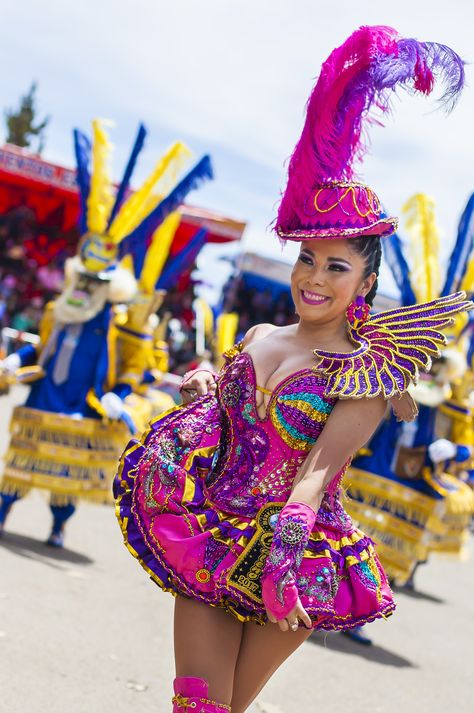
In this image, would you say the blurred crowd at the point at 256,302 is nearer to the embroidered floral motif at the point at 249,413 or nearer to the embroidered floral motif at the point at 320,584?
the embroidered floral motif at the point at 249,413

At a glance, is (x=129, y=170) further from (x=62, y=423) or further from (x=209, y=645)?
(x=209, y=645)

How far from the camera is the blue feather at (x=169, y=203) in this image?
21.7ft

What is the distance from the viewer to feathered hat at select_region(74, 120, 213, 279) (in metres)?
6.50

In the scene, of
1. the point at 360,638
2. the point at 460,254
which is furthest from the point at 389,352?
the point at 360,638

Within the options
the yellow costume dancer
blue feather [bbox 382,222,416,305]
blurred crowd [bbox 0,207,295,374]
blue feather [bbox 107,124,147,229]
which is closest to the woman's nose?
blue feather [bbox 382,222,416,305]

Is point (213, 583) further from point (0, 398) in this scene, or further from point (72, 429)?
point (0, 398)

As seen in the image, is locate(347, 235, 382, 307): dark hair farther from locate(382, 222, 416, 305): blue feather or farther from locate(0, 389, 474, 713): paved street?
locate(382, 222, 416, 305): blue feather

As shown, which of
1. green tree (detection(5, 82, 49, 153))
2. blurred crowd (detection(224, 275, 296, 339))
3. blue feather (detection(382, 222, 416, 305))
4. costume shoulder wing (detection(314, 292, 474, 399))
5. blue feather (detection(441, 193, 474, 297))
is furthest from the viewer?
green tree (detection(5, 82, 49, 153))

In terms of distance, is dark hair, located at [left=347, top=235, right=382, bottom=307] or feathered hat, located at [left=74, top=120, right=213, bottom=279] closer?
dark hair, located at [left=347, top=235, right=382, bottom=307]

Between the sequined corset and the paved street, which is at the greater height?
the sequined corset

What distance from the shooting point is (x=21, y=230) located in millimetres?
15711

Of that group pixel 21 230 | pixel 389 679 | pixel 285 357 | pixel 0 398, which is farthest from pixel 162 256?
pixel 21 230

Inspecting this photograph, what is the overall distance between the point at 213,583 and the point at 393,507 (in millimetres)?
4050

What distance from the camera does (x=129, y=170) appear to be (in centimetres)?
650
